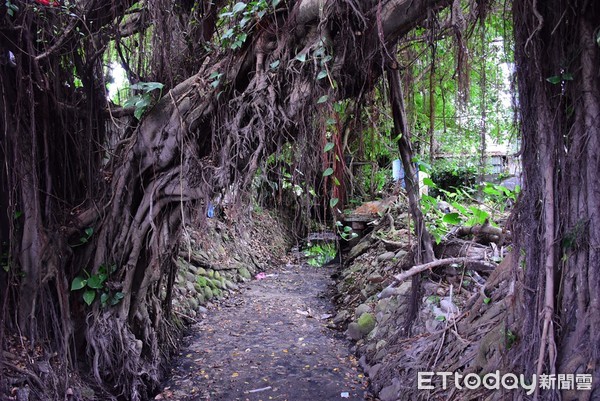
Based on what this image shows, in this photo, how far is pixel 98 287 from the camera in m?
3.03

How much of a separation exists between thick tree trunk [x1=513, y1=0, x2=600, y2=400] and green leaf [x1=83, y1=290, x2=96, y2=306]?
104 inches

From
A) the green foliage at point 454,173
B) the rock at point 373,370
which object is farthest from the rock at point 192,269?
the green foliage at point 454,173

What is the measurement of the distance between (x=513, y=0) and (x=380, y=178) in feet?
16.8

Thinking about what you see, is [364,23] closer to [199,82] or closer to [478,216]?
[199,82]

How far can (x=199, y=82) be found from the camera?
9.53ft

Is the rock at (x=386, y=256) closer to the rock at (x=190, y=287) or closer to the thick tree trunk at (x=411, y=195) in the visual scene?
the thick tree trunk at (x=411, y=195)

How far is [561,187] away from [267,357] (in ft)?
9.40

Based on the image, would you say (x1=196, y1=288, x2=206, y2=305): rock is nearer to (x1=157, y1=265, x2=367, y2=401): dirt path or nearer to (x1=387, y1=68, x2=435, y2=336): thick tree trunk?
(x1=157, y1=265, x2=367, y2=401): dirt path

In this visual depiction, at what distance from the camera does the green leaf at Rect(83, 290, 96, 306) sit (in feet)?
9.80

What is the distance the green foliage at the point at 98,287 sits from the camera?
3.00 meters

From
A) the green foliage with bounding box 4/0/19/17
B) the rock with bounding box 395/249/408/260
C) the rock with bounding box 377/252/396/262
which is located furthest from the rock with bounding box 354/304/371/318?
the green foliage with bounding box 4/0/19/17

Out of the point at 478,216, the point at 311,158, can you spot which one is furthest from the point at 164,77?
the point at 478,216

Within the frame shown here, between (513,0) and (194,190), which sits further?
(194,190)

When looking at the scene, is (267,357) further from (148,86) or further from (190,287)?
(148,86)
